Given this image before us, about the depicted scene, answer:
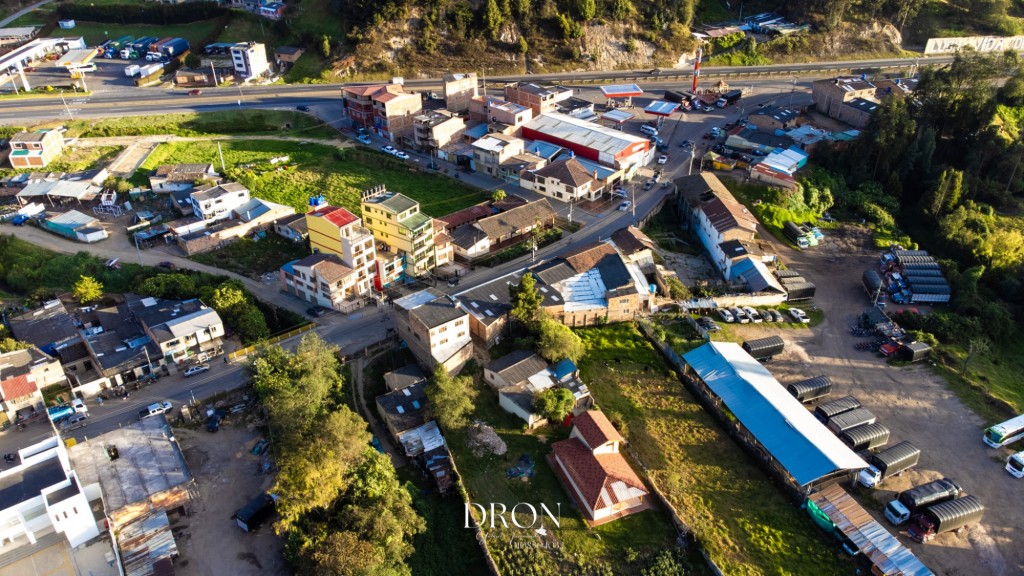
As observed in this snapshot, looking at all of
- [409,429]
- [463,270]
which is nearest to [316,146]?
[463,270]

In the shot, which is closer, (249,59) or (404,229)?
(404,229)

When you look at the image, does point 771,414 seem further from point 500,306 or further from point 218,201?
point 218,201

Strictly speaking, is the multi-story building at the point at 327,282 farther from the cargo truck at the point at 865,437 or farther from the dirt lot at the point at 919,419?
the cargo truck at the point at 865,437

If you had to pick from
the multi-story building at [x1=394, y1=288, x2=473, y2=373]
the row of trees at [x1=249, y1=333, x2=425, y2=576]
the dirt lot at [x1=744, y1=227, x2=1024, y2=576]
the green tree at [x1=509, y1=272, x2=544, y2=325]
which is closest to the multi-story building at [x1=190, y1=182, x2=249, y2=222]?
the multi-story building at [x1=394, y1=288, x2=473, y2=373]

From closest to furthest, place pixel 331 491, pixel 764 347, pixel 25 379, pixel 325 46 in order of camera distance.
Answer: pixel 331 491
pixel 25 379
pixel 764 347
pixel 325 46

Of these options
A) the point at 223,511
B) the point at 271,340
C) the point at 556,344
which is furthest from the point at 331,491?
the point at 556,344

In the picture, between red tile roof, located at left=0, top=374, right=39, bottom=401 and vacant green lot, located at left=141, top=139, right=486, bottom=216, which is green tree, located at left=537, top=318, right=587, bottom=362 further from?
red tile roof, located at left=0, top=374, right=39, bottom=401
